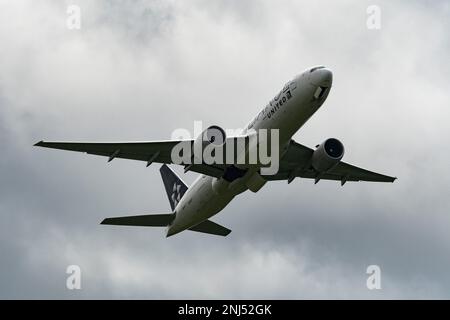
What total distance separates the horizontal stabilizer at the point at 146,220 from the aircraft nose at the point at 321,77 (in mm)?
16131

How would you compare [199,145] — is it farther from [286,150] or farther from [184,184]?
[184,184]

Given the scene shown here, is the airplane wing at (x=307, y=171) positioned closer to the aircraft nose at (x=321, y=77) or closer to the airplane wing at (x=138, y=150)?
the airplane wing at (x=138, y=150)

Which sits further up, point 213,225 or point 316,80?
point 316,80

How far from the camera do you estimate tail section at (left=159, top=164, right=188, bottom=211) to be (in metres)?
59.4

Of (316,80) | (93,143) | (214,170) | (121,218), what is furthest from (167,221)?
(316,80)

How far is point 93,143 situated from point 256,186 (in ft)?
33.0

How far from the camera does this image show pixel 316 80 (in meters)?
43.5

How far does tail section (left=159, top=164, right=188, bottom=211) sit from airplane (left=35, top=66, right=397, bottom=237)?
0.14 metres

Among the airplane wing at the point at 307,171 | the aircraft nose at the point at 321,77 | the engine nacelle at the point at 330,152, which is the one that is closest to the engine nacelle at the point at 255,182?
the airplane wing at the point at 307,171

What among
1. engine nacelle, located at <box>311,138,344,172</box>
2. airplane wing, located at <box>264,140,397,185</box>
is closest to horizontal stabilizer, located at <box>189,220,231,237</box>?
Answer: airplane wing, located at <box>264,140,397,185</box>

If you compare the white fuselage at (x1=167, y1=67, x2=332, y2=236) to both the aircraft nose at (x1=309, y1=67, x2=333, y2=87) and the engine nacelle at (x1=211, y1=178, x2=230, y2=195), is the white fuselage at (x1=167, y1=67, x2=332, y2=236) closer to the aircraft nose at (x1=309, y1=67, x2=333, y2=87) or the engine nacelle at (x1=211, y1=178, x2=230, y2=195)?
the aircraft nose at (x1=309, y1=67, x2=333, y2=87)

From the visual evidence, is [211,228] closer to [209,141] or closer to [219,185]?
[219,185]

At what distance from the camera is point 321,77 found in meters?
43.5

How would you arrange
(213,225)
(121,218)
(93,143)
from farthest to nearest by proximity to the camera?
(213,225) < (121,218) < (93,143)
